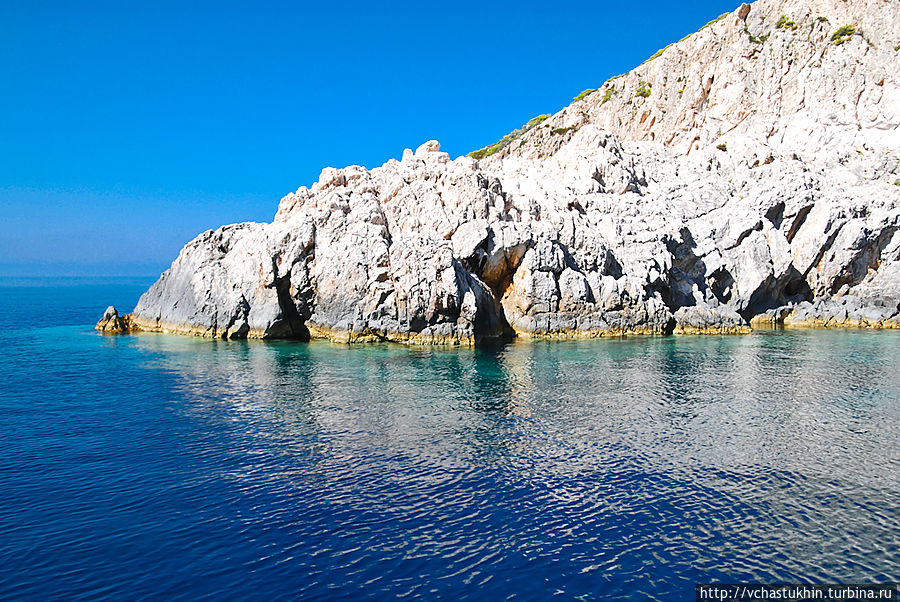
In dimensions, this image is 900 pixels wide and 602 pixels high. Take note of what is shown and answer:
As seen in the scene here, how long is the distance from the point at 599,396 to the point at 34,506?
2777 cm

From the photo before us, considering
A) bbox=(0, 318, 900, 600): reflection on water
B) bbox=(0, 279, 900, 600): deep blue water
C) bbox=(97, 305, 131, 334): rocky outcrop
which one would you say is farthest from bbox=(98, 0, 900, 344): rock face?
bbox=(0, 318, 900, 600): reflection on water

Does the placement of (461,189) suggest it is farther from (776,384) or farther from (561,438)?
(561,438)

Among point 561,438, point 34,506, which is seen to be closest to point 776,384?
point 561,438

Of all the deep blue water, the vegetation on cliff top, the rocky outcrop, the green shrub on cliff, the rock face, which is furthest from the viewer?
the vegetation on cliff top

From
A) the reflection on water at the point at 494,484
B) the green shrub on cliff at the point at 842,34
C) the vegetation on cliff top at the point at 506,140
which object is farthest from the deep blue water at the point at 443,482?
the vegetation on cliff top at the point at 506,140

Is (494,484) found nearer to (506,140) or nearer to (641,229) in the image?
(641,229)

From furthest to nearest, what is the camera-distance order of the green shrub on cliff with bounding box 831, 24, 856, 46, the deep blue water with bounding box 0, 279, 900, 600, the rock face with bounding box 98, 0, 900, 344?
the green shrub on cliff with bounding box 831, 24, 856, 46 < the rock face with bounding box 98, 0, 900, 344 < the deep blue water with bounding box 0, 279, 900, 600

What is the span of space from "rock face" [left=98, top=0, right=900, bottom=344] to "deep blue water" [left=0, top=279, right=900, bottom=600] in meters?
17.9

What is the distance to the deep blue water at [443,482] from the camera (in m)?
15.3

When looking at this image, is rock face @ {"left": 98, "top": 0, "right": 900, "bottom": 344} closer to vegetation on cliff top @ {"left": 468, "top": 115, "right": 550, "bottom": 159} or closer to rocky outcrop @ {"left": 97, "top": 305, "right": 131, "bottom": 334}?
rocky outcrop @ {"left": 97, "top": 305, "right": 131, "bottom": 334}

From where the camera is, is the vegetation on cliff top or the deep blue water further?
the vegetation on cliff top

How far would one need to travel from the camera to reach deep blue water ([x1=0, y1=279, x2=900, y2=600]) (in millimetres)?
15328

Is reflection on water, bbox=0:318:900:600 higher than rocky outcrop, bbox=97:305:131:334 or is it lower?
lower

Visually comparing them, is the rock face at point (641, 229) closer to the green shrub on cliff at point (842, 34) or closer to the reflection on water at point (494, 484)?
the green shrub on cliff at point (842, 34)
